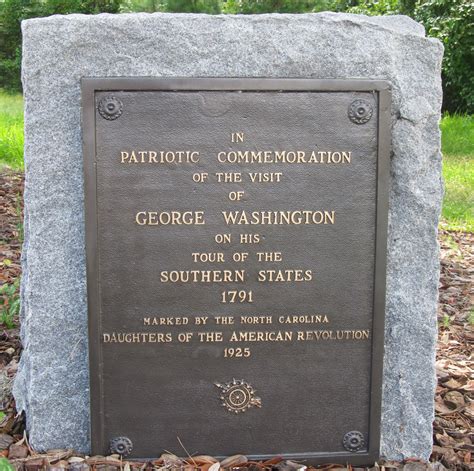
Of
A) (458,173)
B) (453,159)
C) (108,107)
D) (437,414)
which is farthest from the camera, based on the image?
(453,159)

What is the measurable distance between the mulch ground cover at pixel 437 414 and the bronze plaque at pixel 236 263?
7 cm

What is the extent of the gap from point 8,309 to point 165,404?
1660 millimetres

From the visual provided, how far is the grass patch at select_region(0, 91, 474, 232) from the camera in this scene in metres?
6.45

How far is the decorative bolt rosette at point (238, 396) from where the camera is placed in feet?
8.29

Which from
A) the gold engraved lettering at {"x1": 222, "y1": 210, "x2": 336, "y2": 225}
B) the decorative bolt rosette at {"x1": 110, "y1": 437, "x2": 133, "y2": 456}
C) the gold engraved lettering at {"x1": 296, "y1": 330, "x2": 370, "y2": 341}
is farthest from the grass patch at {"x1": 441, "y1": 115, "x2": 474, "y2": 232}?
the decorative bolt rosette at {"x1": 110, "y1": 437, "x2": 133, "y2": 456}

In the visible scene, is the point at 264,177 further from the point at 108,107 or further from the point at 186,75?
the point at 108,107

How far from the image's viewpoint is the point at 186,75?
7.93 feet

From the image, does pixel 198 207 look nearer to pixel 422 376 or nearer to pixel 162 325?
pixel 162 325

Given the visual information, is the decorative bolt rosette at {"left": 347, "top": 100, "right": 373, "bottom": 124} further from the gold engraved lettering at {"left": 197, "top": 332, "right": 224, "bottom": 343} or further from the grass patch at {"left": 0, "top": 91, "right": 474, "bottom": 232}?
the grass patch at {"left": 0, "top": 91, "right": 474, "bottom": 232}

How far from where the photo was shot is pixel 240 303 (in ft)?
8.16

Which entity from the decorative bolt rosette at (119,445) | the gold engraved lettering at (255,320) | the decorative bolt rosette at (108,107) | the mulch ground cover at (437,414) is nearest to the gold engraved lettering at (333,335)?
the gold engraved lettering at (255,320)

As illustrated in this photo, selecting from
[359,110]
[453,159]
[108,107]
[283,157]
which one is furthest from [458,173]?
[108,107]

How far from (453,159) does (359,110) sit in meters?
6.83

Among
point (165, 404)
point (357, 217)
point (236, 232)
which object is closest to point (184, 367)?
point (165, 404)
